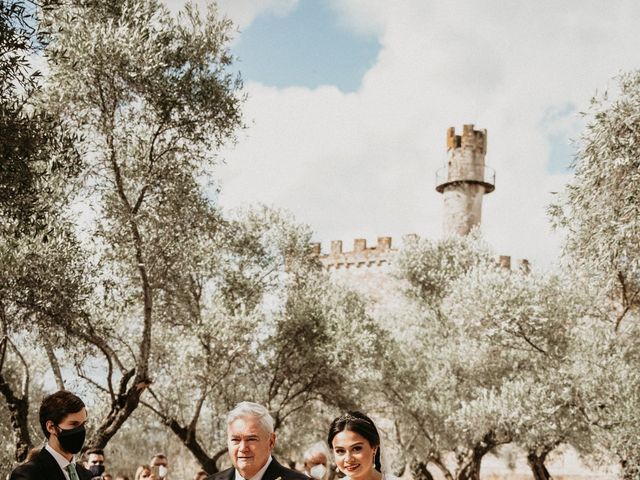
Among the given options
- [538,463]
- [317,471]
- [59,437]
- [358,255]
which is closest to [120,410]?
[317,471]

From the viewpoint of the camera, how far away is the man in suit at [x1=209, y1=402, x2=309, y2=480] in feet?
15.2

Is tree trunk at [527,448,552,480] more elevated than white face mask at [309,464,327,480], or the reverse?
white face mask at [309,464,327,480]

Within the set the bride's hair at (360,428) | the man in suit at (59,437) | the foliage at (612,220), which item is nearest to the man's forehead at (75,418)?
the man in suit at (59,437)

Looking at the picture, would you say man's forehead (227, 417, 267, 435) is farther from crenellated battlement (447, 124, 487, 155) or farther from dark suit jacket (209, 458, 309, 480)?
crenellated battlement (447, 124, 487, 155)

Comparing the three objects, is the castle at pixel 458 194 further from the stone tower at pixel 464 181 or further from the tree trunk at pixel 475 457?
the tree trunk at pixel 475 457

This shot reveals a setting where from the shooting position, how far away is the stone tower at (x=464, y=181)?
44.2 metres

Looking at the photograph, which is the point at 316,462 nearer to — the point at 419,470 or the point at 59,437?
the point at 59,437

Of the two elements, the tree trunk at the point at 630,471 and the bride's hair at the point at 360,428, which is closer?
the bride's hair at the point at 360,428

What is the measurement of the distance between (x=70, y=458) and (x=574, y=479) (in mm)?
34965

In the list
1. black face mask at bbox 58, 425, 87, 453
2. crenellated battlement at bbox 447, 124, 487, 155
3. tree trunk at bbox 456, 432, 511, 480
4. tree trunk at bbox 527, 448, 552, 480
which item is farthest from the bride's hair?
crenellated battlement at bbox 447, 124, 487, 155

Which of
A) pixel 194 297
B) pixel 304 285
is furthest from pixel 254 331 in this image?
pixel 304 285

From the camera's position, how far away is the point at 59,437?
520cm

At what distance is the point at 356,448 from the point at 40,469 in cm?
219

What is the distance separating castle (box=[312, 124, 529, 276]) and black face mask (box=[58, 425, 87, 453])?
38.8 m
